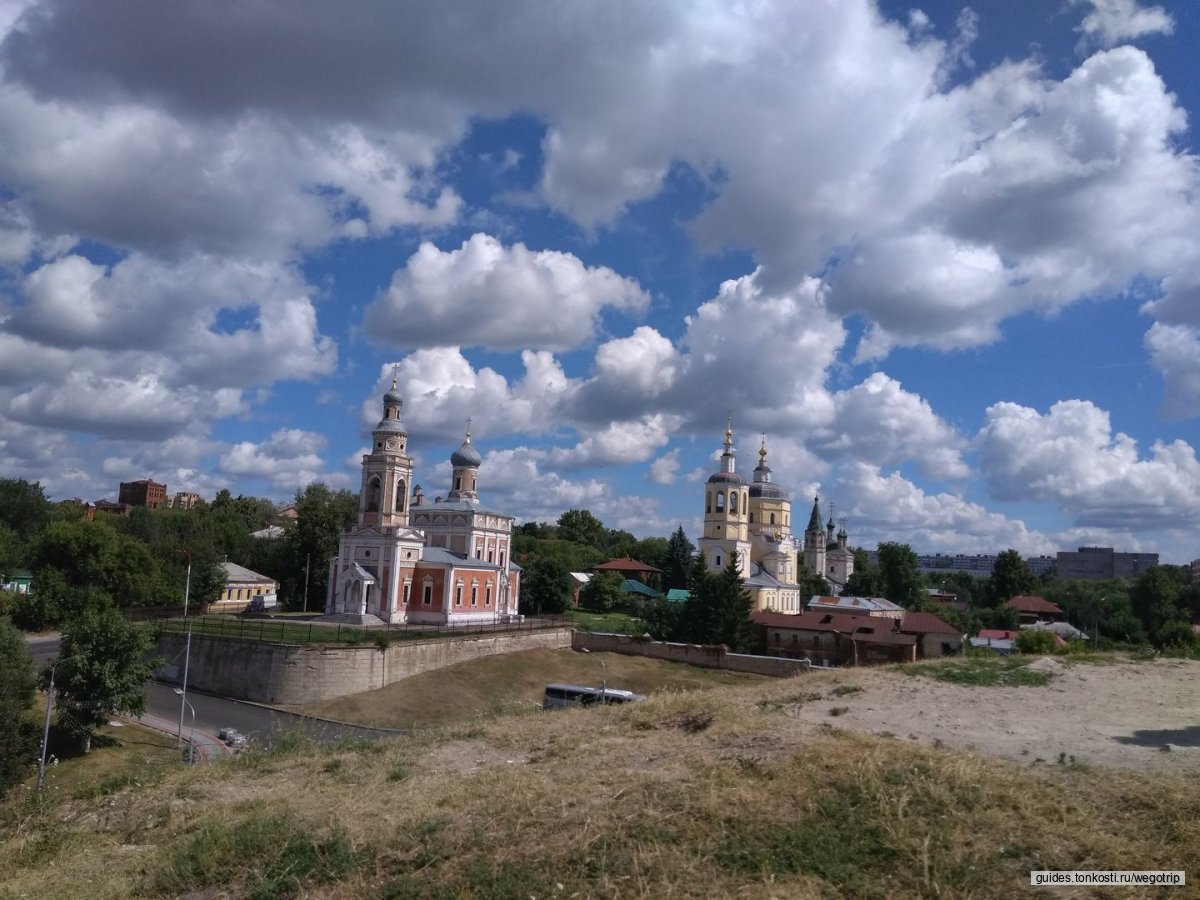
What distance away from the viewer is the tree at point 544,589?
189ft

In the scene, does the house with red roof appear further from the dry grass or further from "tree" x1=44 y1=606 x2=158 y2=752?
the dry grass

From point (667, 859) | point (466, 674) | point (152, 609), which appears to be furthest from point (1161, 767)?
point (152, 609)

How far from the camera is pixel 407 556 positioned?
44.8 m

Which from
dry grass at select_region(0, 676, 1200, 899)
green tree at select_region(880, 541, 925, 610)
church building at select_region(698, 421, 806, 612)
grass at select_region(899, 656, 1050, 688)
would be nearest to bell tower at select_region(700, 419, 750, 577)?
church building at select_region(698, 421, 806, 612)

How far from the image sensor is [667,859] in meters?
7.56

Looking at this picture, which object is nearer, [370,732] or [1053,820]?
[1053,820]

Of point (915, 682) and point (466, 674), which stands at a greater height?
point (915, 682)

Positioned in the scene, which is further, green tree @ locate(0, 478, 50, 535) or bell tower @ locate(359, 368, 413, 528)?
green tree @ locate(0, 478, 50, 535)

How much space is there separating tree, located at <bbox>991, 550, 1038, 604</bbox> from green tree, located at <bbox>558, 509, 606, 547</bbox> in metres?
51.4

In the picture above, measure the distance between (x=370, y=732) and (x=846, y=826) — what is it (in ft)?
73.2

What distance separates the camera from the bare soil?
35.4ft

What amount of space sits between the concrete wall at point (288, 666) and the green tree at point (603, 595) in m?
32.0

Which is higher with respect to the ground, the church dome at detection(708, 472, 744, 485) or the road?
the church dome at detection(708, 472, 744, 485)

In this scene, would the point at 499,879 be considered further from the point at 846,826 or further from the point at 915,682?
the point at 915,682
